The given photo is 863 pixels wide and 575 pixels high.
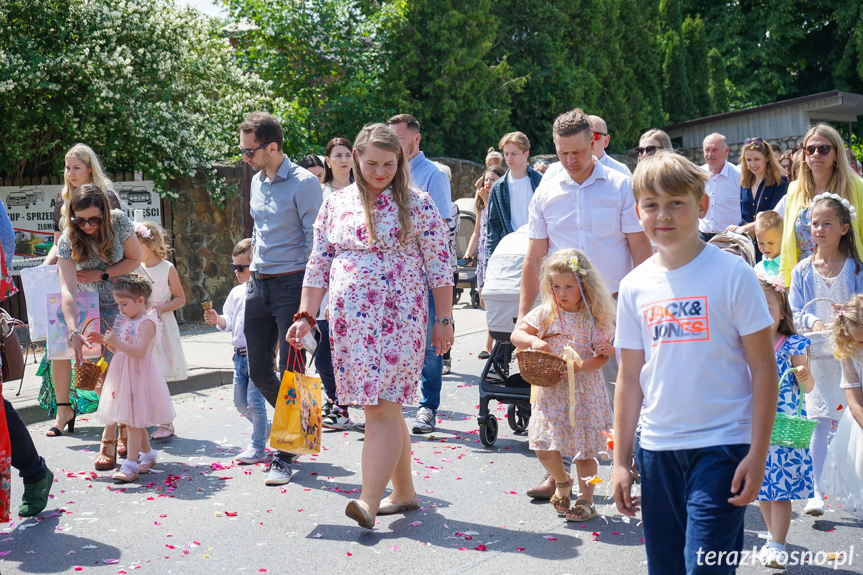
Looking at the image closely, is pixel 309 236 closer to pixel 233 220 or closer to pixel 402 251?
pixel 402 251

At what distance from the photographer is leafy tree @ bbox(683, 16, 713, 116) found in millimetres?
34750

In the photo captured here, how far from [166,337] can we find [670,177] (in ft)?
17.3

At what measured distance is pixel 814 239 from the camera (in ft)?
18.6

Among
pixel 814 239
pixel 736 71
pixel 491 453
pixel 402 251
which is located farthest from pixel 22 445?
pixel 736 71

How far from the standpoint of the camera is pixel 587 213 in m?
5.29

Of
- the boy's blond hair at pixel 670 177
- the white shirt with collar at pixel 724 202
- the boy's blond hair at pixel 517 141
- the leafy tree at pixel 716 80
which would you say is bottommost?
the boy's blond hair at pixel 670 177

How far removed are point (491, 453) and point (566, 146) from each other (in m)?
2.36

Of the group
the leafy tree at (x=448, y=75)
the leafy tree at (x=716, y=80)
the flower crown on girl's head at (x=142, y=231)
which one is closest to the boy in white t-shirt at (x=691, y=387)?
the flower crown on girl's head at (x=142, y=231)

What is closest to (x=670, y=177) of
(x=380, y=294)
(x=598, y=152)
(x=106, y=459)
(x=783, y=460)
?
(x=783, y=460)

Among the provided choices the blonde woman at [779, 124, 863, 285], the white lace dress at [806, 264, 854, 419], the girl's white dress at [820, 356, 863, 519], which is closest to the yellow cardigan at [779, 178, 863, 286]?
the blonde woman at [779, 124, 863, 285]

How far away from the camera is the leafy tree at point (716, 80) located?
3578 centimetres

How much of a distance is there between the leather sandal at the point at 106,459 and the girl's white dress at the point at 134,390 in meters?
0.25

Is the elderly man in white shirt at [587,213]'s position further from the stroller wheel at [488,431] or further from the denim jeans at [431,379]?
→ the denim jeans at [431,379]

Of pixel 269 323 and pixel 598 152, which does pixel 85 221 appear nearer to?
pixel 269 323
